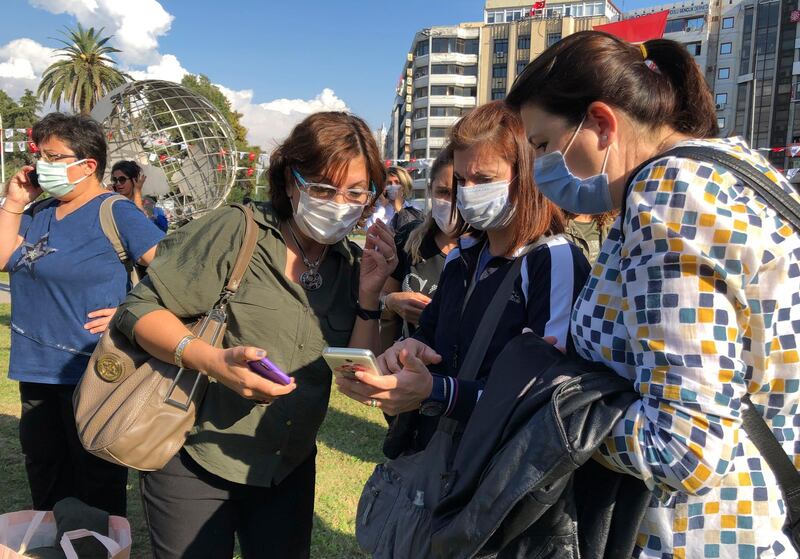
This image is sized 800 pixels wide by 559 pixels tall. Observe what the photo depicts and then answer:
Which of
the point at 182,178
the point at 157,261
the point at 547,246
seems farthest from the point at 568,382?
the point at 182,178

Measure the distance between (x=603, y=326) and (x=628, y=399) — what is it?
157 millimetres

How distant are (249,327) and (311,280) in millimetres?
292

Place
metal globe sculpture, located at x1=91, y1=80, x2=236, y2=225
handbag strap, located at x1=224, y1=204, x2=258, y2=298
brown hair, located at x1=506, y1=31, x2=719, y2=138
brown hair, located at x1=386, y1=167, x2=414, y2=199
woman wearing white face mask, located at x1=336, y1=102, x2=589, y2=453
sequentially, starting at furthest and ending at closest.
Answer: metal globe sculpture, located at x1=91, y1=80, x2=236, y2=225
brown hair, located at x1=386, y1=167, x2=414, y2=199
handbag strap, located at x1=224, y1=204, x2=258, y2=298
woman wearing white face mask, located at x1=336, y1=102, x2=589, y2=453
brown hair, located at x1=506, y1=31, x2=719, y2=138

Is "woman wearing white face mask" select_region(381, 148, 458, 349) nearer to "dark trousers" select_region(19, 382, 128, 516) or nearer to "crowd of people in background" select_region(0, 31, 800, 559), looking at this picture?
"crowd of people in background" select_region(0, 31, 800, 559)

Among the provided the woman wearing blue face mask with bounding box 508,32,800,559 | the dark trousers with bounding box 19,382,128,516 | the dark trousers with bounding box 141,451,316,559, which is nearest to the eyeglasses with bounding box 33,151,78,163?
the dark trousers with bounding box 19,382,128,516

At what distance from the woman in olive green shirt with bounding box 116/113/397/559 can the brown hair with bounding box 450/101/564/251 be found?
15.3 inches

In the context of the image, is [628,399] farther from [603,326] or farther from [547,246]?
[547,246]

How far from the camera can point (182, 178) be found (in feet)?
40.7

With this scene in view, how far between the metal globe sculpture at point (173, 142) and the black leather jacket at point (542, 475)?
33.5 ft

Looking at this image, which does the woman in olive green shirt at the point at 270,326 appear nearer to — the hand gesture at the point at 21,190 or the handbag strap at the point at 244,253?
the handbag strap at the point at 244,253

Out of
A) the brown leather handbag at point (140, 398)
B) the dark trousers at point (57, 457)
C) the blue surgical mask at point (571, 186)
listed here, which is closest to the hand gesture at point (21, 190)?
the dark trousers at point (57, 457)

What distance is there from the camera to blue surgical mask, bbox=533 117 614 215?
4.31 feet

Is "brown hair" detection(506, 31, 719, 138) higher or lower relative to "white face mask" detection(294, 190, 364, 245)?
higher

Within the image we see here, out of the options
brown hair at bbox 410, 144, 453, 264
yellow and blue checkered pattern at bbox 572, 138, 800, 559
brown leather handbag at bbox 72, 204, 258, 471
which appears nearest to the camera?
yellow and blue checkered pattern at bbox 572, 138, 800, 559
